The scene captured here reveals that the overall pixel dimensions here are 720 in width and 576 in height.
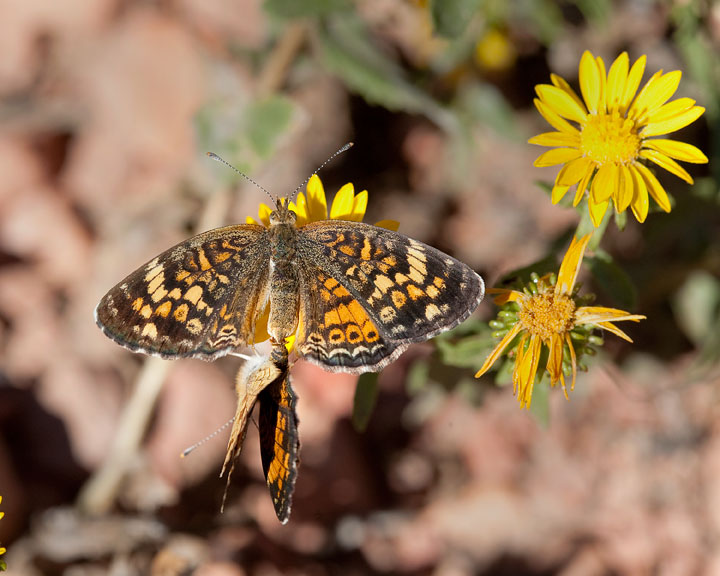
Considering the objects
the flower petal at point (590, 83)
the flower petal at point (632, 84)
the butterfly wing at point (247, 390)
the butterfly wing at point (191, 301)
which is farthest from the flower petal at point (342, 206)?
the flower petal at point (632, 84)

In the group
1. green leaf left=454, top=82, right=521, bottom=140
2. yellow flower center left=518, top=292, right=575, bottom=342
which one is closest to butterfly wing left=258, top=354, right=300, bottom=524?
yellow flower center left=518, top=292, right=575, bottom=342

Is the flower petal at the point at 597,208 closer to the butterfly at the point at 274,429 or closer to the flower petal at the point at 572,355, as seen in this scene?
the flower petal at the point at 572,355

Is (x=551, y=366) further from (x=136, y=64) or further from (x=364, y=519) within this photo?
(x=136, y=64)

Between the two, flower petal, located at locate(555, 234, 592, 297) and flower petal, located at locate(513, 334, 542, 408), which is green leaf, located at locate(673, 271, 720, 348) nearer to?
flower petal, located at locate(555, 234, 592, 297)

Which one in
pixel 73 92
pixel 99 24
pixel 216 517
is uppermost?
pixel 99 24

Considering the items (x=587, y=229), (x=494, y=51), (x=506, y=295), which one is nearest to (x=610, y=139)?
(x=587, y=229)

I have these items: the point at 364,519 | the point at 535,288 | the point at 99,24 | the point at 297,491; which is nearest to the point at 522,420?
the point at 364,519

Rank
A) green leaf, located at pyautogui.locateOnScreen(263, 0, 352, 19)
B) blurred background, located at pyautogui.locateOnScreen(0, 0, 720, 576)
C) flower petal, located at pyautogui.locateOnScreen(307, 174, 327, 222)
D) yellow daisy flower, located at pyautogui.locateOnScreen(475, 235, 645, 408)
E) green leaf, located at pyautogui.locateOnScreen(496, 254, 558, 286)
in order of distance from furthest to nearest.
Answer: blurred background, located at pyautogui.locateOnScreen(0, 0, 720, 576), green leaf, located at pyautogui.locateOnScreen(263, 0, 352, 19), flower petal, located at pyautogui.locateOnScreen(307, 174, 327, 222), green leaf, located at pyautogui.locateOnScreen(496, 254, 558, 286), yellow daisy flower, located at pyautogui.locateOnScreen(475, 235, 645, 408)
